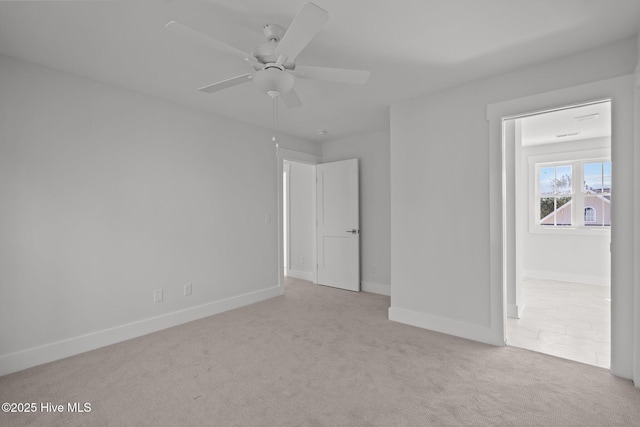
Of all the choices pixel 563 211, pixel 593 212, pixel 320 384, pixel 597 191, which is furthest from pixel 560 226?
pixel 320 384

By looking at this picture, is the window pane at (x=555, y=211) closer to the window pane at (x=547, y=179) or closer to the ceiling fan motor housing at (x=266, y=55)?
the window pane at (x=547, y=179)

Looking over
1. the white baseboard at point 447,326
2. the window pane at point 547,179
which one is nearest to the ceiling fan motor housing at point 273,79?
the white baseboard at point 447,326

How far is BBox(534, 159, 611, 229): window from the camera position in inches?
209

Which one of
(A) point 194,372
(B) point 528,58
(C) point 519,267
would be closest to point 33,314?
(A) point 194,372

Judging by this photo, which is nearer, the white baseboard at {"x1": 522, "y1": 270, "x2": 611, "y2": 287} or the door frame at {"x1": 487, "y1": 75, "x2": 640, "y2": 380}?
the door frame at {"x1": 487, "y1": 75, "x2": 640, "y2": 380}

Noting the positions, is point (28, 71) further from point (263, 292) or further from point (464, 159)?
point (464, 159)

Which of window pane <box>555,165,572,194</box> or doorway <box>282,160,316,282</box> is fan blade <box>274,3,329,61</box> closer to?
doorway <box>282,160,316,282</box>

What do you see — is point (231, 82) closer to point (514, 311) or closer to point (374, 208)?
point (374, 208)

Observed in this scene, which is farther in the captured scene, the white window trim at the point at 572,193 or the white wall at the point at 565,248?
the white window trim at the point at 572,193

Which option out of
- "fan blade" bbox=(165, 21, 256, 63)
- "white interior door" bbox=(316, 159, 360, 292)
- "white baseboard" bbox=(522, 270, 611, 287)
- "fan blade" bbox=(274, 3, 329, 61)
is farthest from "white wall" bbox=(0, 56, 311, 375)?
"white baseboard" bbox=(522, 270, 611, 287)

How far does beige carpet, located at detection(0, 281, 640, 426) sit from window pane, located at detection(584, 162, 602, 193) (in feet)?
14.1

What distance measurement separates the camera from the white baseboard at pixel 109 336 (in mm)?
2461

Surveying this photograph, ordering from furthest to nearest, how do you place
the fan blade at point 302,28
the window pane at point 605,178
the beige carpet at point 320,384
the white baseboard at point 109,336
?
the window pane at point 605,178 < the white baseboard at point 109,336 < the beige carpet at point 320,384 < the fan blade at point 302,28

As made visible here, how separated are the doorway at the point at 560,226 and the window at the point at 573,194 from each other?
1 cm
